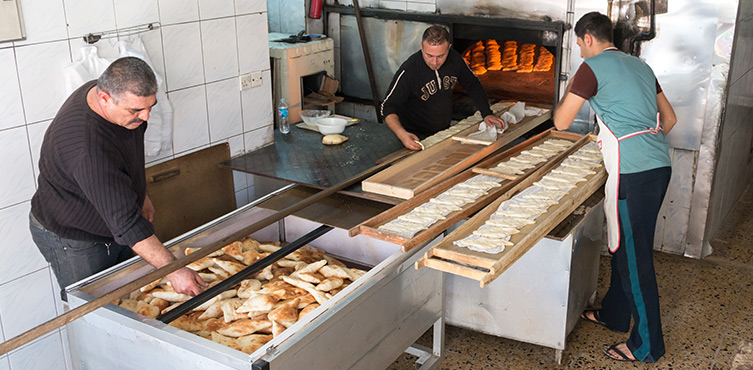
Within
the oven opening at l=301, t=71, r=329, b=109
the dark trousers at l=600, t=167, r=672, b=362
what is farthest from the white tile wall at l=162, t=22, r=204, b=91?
the dark trousers at l=600, t=167, r=672, b=362

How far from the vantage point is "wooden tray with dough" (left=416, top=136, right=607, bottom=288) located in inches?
99.5

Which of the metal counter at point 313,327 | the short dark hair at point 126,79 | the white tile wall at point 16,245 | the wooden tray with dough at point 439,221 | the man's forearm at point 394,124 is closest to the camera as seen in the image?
the metal counter at point 313,327

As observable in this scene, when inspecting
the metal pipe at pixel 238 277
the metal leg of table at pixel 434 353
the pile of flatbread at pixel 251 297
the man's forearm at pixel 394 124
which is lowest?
the metal leg of table at pixel 434 353

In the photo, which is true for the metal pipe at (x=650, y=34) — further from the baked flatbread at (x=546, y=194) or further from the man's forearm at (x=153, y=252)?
the man's forearm at (x=153, y=252)

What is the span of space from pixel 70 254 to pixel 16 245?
0.40m

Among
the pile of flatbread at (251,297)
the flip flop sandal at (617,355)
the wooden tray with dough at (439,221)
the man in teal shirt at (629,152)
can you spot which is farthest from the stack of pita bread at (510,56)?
the pile of flatbread at (251,297)

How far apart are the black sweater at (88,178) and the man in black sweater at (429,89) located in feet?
6.35

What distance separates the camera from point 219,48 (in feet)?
12.8

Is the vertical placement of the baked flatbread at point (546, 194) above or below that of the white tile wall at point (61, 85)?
below

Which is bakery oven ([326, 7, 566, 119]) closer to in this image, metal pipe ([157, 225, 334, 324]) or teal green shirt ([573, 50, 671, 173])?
teal green shirt ([573, 50, 671, 173])

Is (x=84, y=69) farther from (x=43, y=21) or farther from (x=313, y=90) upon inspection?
(x=313, y=90)

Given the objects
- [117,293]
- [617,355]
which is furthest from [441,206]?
[117,293]

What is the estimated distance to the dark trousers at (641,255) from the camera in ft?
11.2

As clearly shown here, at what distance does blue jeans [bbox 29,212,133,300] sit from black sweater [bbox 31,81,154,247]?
5cm
